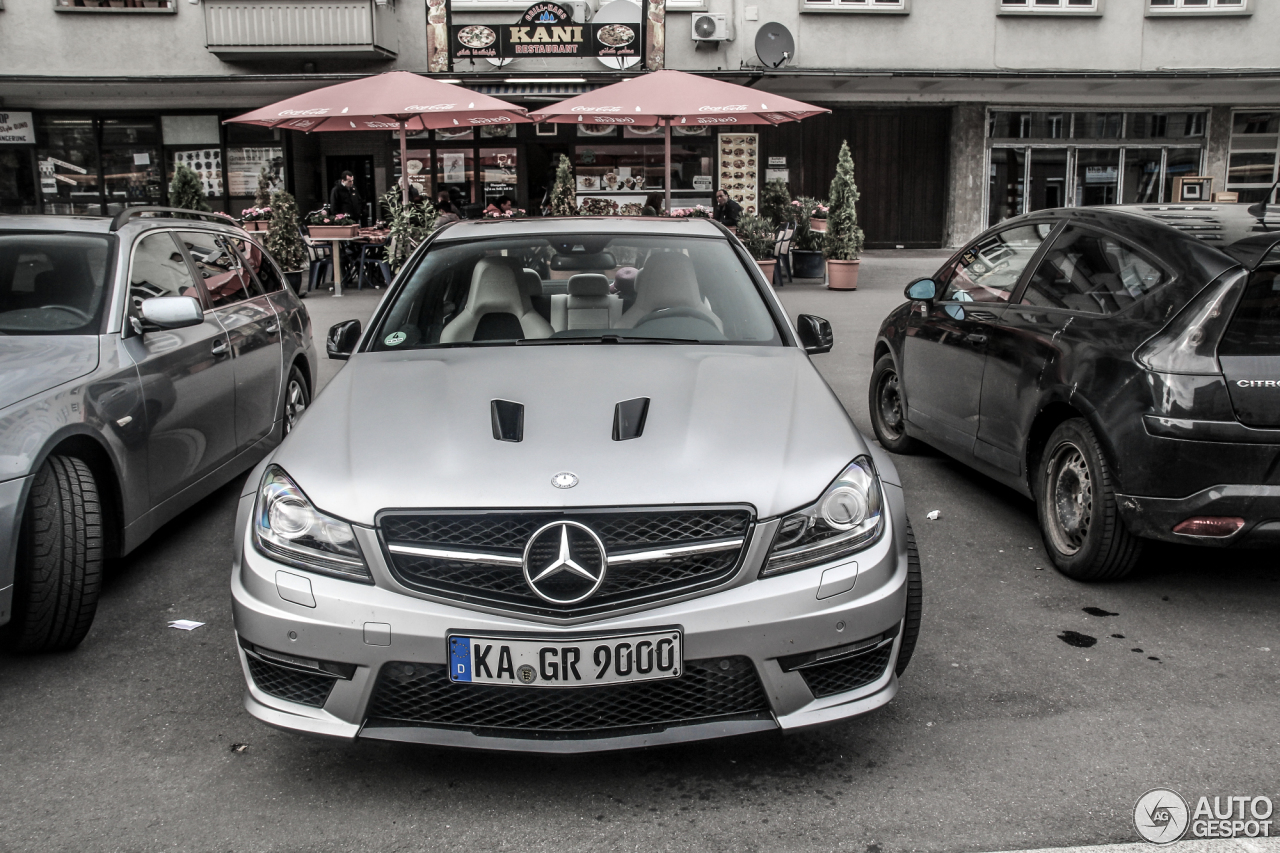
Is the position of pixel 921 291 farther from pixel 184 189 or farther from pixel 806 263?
pixel 184 189

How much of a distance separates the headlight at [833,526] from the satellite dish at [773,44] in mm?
18814

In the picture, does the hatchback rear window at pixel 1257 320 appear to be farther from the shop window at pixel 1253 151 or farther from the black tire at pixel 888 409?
the shop window at pixel 1253 151

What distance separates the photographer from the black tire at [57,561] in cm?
358

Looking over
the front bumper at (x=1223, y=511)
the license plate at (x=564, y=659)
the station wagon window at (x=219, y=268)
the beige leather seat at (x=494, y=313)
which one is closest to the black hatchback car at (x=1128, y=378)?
the front bumper at (x=1223, y=511)

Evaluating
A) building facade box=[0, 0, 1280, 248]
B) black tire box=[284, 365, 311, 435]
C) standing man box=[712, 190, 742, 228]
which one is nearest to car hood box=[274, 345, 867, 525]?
black tire box=[284, 365, 311, 435]

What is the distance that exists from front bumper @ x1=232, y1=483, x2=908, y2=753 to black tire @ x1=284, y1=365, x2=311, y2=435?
12.1 feet

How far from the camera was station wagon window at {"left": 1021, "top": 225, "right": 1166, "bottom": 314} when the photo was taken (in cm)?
432

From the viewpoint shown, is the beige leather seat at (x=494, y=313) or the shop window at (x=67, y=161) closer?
the beige leather seat at (x=494, y=313)

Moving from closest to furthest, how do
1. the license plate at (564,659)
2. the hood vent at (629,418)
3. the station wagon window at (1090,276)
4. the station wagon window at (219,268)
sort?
the license plate at (564,659) < the hood vent at (629,418) < the station wagon window at (1090,276) < the station wagon window at (219,268)

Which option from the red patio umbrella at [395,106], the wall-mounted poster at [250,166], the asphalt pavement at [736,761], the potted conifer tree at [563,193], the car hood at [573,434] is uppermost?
the red patio umbrella at [395,106]

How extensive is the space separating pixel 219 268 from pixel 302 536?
11.5ft

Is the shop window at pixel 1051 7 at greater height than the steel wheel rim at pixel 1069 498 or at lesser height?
greater

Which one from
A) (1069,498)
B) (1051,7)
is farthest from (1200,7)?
(1069,498)

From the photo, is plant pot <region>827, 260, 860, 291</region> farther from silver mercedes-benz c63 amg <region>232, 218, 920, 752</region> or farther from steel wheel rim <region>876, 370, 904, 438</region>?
silver mercedes-benz c63 amg <region>232, 218, 920, 752</region>
